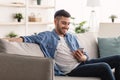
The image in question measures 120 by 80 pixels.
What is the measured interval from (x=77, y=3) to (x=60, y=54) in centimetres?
323

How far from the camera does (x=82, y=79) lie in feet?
9.23

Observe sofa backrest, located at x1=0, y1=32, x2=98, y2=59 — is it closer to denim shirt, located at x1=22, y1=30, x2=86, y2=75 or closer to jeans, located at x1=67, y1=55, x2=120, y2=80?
denim shirt, located at x1=22, y1=30, x2=86, y2=75

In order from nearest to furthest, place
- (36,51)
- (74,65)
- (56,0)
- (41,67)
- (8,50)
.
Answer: (41,67)
(8,50)
(36,51)
(74,65)
(56,0)

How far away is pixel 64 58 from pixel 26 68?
3.65 ft

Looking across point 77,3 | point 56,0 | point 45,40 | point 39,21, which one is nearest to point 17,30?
point 39,21

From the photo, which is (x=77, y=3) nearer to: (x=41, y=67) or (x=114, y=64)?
(x=114, y=64)

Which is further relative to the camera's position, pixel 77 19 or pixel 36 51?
pixel 77 19

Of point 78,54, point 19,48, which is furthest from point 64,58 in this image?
point 19,48

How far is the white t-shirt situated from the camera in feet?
9.90

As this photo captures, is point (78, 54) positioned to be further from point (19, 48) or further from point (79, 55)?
point (19, 48)

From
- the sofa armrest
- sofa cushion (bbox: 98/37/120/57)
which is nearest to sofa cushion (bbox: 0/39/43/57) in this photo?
the sofa armrest

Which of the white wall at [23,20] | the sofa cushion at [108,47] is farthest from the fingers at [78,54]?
the white wall at [23,20]

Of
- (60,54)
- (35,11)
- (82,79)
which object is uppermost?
(35,11)

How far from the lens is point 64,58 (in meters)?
3.06
